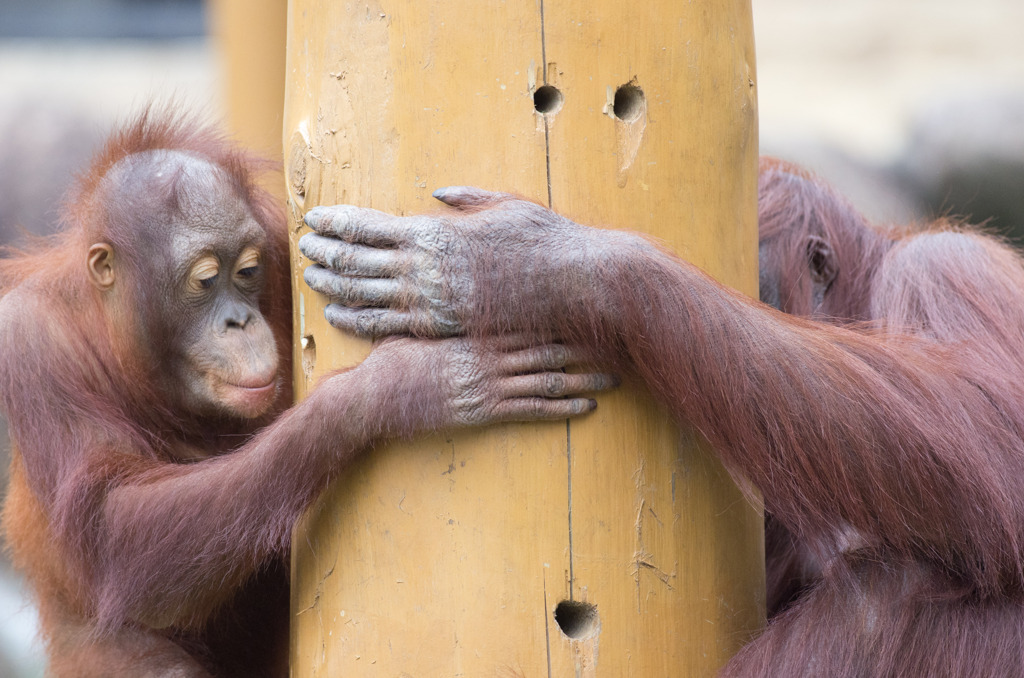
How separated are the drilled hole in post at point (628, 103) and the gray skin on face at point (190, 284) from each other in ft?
3.38

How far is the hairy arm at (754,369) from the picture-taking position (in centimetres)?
209

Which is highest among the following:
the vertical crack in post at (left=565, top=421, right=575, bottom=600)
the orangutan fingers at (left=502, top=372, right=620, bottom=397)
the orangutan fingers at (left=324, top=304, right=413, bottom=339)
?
the orangutan fingers at (left=324, top=304, right=413, bottom=339)

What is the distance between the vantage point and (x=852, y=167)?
826 centimetres

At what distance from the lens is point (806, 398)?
2.17 meters

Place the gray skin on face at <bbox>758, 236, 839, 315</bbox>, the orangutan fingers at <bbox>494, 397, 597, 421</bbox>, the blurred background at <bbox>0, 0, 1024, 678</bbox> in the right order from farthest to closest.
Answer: the blurred background at <bbox>0, 0, 1024, 678</bbox> < the gray skin on face at <bbox>758, 236, 839, 315</bbox> < the orangutan fingers at <bbox>494, 397, 597, 421</bbox>

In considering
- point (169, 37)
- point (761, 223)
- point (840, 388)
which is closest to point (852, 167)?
point (761, 223)

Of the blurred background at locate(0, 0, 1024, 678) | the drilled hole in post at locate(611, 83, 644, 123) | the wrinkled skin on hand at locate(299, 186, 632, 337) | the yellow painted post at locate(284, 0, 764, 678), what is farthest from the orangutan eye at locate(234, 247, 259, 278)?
the blurred background at locate(0, 0, 1024, 678)

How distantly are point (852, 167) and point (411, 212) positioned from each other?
6740mm

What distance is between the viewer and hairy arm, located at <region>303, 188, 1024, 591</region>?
2090 mm

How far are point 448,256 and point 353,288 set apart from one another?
202mm

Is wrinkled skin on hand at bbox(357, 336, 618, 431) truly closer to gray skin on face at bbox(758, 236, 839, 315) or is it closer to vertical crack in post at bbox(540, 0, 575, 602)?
vertical crack in post at bbox(540, 0, 575, 602)

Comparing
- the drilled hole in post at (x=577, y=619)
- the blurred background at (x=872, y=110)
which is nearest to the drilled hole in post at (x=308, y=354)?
the drilled hole in post at (x=577, y=619)

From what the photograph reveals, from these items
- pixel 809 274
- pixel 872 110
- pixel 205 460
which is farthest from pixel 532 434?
pixel 872 110

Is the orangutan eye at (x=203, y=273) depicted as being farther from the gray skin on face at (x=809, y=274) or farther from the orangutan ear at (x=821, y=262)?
the orangutan ear at (x=821, y=262)
